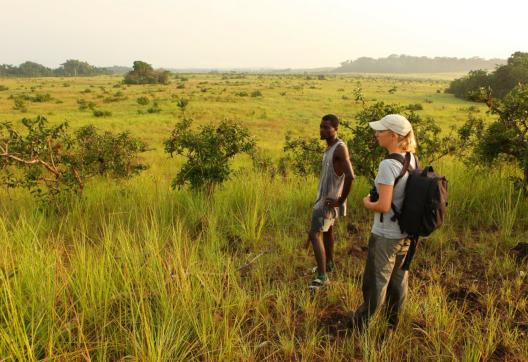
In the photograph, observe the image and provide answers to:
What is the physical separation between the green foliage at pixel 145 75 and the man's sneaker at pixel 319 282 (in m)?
63.4

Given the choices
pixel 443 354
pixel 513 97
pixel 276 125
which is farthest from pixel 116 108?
pixel 443 354

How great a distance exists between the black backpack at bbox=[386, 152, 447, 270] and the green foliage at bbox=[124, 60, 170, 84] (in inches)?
2536

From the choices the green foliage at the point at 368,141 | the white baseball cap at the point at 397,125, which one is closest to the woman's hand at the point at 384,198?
the white baseball cap at the point at 397,125

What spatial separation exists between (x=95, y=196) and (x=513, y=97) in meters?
6.70

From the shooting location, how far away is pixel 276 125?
2336cm

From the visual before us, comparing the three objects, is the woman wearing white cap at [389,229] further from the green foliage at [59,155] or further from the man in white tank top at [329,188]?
the green foliage at [59,155]

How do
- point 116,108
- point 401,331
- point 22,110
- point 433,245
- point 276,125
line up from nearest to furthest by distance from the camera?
point 401,331 → point 433,245 → point 276,125 → point 22,110 → point 116,108

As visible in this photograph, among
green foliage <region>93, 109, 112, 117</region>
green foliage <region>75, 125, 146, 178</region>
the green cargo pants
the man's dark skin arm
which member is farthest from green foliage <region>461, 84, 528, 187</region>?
green foliage <region>93, 109, 112, 117</region>

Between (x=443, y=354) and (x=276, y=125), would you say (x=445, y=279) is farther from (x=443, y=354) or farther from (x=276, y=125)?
(x=276, y=125)

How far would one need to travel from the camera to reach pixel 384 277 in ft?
9.85

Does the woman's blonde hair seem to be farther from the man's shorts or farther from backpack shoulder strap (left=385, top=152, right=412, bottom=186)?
the man's shorts

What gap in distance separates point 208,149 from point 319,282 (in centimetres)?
327

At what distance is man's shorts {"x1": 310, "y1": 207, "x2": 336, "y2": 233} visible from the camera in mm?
3975

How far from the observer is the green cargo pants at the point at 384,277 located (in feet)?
9.71
